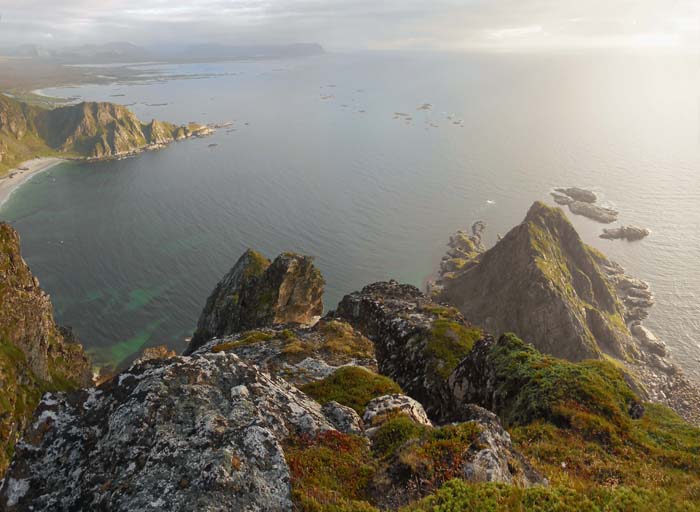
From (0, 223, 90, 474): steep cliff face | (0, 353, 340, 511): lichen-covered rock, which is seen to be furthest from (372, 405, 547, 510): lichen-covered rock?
(0, 223, 90, 474): steep cliff face

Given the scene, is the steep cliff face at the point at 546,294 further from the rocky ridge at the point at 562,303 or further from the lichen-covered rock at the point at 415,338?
the lichen-covered rock at the point at 415,338

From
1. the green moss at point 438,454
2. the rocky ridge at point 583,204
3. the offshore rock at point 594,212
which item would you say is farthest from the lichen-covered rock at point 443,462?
the rocky ridge at point 583,204

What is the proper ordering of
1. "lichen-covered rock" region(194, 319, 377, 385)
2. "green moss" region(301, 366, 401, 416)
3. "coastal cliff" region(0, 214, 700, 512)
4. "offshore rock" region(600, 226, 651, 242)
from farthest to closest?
"offshore rock" region(600, 226, 651, 242), "lichen-covered rock" region(194, 319, 377, 385), "green moss" region(301, 366, 401, 416), "coastal cliff" region(0, 214, 700, 512)

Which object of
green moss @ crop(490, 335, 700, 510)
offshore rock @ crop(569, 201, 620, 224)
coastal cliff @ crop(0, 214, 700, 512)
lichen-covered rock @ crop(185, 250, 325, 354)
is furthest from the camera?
offshore rock @ crop(569, 201, 620, 224)

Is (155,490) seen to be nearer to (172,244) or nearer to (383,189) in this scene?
(172,244)

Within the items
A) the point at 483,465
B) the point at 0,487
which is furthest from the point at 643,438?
the point at 0,487

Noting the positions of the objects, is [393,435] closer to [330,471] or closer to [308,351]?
[330,471]

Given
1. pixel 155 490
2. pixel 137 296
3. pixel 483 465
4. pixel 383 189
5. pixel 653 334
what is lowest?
pixel 653 334

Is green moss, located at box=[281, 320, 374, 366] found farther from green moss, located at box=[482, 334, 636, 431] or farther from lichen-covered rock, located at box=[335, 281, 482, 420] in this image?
green moss, located at box=[482, 334, 636, 431]
